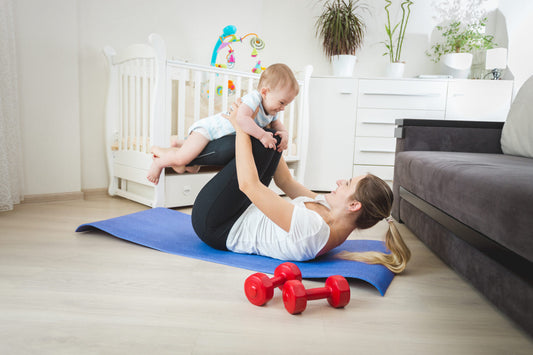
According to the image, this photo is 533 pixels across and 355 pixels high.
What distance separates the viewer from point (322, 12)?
11.7 ft

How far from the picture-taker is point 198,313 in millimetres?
1052

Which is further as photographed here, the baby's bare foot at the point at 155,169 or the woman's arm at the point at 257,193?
the baby's bare foot at the point at 155,169

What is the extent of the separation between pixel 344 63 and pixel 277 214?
2337 mm

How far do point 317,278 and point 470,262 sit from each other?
51 cm

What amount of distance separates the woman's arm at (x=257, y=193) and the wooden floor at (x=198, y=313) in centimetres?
24

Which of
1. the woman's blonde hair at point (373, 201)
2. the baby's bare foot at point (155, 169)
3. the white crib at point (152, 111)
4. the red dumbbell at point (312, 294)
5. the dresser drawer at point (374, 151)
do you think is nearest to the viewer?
the red dumbbell at point (312, 294)

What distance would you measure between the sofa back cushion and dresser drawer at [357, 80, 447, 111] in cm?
103

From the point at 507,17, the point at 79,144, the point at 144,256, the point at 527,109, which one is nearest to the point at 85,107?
the point at 79,144

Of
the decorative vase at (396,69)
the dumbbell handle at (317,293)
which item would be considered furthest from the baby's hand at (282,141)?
the decorative vase at (396,69)

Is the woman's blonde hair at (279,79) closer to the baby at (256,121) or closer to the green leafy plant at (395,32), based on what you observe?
the baby at (256,121)

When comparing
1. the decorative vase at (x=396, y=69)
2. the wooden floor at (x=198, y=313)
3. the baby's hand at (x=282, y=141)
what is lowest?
the wooden floor at (x=198, y=313)

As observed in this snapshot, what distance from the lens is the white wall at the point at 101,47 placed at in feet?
7.66

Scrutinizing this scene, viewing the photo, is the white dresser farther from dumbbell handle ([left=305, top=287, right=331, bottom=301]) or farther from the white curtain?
dumbbell handle ([left=305, top=287, right=331, bottom=301])

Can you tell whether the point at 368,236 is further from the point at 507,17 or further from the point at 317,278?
the point at 507,17
